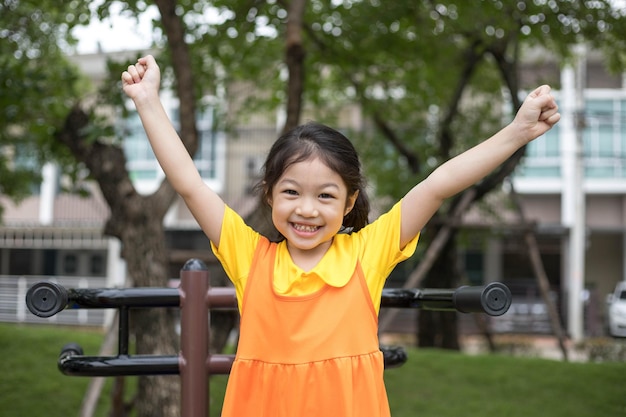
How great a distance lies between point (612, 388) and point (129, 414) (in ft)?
11.5

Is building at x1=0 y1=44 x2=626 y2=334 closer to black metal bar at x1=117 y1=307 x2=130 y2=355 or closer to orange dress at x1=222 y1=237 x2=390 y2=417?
black metal bar at x1=117 y1=307 x2=130 y2=355

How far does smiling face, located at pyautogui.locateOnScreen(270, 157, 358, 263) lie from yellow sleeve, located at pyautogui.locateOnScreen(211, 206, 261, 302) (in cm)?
11

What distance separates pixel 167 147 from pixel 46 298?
0.44 metres

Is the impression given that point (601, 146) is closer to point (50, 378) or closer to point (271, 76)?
point (271, 76)

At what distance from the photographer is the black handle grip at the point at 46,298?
176cm

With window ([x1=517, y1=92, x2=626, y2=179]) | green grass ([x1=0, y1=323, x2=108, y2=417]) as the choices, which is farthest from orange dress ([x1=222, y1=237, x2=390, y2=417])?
window ([x1=517, y1=92, x2=626, y2=179])

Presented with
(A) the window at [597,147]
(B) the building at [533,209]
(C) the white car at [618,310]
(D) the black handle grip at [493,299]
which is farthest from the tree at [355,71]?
(C) the white car at [618,310]

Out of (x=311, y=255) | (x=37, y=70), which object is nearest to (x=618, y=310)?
(x=37, y=70)

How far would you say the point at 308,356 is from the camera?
5.33 ft

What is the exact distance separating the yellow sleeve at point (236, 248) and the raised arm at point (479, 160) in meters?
0.35

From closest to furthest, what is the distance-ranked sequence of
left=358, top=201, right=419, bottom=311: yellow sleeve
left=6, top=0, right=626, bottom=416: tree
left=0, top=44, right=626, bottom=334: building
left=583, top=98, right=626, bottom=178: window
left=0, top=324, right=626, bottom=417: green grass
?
1. left=358, top=201, right=419, bottom=311: yellow sleeve
2. left=6, top=0, right=626, bottom=416: tree
3. left=0, top=324, right=626, bottom=417: green grass
4. left=0, top=44, right=626, bottom=334: building
5. left=583, top=98, right=626, bottom=178: window

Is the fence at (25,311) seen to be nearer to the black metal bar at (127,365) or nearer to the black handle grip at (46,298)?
the black metal bar at (127,365)

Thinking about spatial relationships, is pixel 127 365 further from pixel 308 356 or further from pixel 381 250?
pixel 381 250

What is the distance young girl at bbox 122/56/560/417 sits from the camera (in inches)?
64.2
